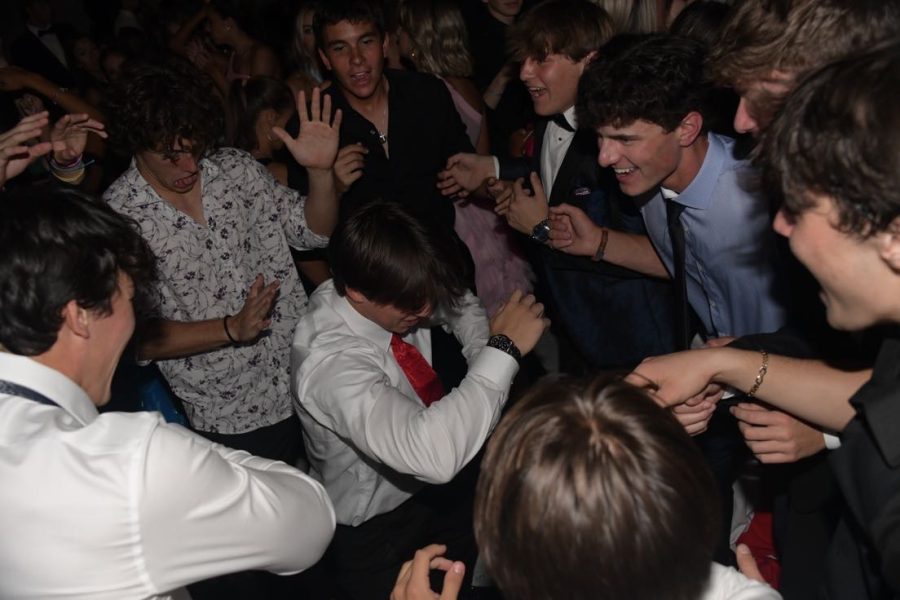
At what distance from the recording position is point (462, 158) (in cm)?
309

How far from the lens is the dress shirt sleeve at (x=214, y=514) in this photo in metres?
1.22

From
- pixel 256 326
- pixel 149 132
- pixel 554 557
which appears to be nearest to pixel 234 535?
pixel 554 557

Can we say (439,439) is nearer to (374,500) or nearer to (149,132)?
(374,500)

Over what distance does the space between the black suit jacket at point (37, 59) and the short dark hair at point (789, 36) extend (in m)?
5.32

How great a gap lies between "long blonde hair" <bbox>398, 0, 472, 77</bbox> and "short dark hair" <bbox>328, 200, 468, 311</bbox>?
1.80 m

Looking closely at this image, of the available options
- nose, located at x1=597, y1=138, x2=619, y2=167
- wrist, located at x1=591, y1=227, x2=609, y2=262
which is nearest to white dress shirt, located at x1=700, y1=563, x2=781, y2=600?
nose, located at x1=597, y1=138, x2=619, y2=167

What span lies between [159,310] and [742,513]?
1.89 metres

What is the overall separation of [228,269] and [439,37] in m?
1.70

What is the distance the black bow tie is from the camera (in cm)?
280

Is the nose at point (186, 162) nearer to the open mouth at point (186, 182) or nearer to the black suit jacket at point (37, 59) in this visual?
the open mouth at point (186, 182)

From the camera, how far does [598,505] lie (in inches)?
39.0

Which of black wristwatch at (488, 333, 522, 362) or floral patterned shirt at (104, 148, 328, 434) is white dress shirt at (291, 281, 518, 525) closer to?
black wristwatch at (488, 333, 522, 362)

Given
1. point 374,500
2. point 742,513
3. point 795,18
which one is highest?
point 795,18

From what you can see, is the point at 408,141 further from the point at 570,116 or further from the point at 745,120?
the point at 745,120
